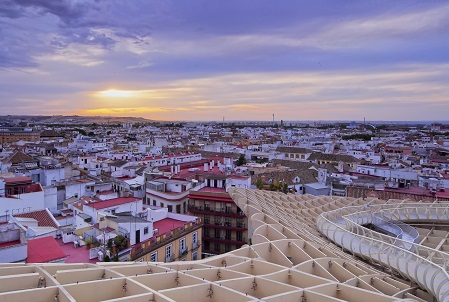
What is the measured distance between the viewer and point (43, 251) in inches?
770

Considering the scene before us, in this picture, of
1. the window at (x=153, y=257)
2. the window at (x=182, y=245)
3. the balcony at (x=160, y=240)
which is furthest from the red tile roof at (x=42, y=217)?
the window at (x=182, y=245)

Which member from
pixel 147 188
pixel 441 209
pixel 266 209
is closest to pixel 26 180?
pixel 147 188

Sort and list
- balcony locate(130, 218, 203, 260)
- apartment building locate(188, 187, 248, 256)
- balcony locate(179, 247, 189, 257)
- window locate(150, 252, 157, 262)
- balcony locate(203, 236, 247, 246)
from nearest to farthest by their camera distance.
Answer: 1. balcony locate(130, 218, 203, 260)
2. window locate(150, 252, 157, 262)
3. balcony locate(179, 247, 189, 257)
4. balcony locate(203, 236, 247, 246)
5. apartment building locate(188, 187, 248, 256)

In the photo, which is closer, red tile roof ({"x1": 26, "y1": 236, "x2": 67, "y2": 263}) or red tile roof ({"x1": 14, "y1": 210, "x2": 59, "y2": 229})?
red tile roof ({"x1": 26, "y1": 236, "x2": 67, "y2": 263})

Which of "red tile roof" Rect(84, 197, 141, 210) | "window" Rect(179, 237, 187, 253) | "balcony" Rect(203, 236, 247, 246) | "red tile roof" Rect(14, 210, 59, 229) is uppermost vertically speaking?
"red tile roof" Rect(84, 197, 141, 210)

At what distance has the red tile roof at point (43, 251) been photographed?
735 inches

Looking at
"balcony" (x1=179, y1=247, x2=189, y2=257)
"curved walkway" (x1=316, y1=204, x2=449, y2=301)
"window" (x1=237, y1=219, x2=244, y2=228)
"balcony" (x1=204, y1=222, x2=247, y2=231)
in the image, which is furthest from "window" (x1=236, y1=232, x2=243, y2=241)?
"curved walkway" (x1=316, y1=204, x2=449, y2=301)

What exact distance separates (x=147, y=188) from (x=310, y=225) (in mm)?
23980

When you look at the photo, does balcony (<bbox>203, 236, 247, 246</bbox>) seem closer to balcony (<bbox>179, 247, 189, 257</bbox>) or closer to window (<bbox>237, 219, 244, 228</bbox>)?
window (<bbox>237, 219, 244, 228</bbox>)

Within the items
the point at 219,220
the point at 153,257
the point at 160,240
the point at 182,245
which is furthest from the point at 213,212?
the point at 153,257

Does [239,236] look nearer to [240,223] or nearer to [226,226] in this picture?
[240,223]

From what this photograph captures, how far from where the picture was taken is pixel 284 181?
162 feet

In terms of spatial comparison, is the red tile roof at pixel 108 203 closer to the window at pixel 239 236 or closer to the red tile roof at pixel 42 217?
the red tile roof at pixel 42 217

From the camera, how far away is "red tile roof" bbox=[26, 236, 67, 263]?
61.2ft
